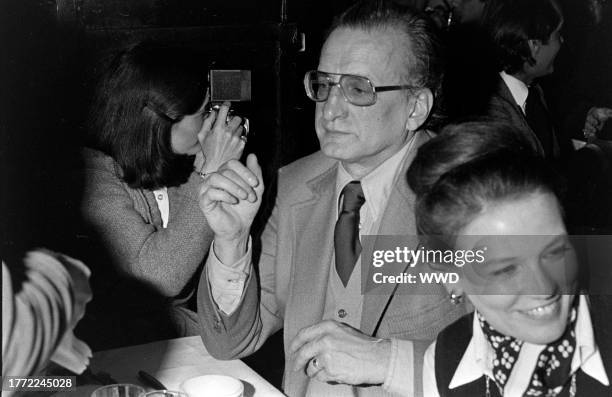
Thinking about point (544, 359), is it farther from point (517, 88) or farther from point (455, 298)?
point (517, 88)

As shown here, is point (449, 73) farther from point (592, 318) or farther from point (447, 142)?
point (592, 318)

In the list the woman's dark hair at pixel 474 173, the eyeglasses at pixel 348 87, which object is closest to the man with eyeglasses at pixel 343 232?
the eyeglasses at pixel 348 87

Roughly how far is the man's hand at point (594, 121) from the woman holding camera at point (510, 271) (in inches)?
9.0

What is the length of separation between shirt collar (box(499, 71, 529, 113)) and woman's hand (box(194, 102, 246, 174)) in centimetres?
47

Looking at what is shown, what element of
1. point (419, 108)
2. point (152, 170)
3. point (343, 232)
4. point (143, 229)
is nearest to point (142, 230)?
point (143, 229)

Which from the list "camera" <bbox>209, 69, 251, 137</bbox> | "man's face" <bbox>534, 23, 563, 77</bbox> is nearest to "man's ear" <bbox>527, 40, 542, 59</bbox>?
"man's face" <bbox>534, 23, 563, 77</bbox>

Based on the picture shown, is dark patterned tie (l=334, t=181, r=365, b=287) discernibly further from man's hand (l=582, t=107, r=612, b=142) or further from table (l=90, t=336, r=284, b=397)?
man's hand (l=582, t=107, r=612, b=142)

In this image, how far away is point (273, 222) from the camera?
1.30m

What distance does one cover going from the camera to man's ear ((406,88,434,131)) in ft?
3.95

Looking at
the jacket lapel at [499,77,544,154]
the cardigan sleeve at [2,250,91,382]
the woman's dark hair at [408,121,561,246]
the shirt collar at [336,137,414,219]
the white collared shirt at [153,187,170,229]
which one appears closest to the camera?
the cardigan sleeve at [2,250,91,382]

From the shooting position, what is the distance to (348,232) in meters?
1.25

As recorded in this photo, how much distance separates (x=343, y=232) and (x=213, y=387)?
349 millimetres

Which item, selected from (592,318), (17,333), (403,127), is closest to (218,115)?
(403,127)

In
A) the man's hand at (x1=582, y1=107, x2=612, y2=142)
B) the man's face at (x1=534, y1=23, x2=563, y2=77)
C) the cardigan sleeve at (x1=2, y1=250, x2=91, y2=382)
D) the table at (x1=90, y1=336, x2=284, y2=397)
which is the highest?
the man's face at (x1=534, y1=23, x2=563, y2=77)
